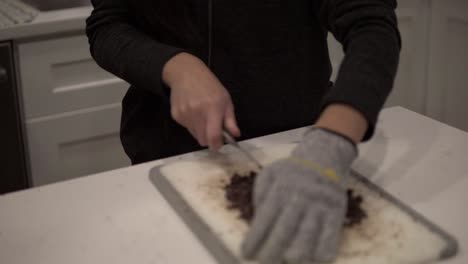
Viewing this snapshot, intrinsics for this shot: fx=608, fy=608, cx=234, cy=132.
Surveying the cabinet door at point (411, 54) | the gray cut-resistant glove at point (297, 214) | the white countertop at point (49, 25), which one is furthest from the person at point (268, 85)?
the cabinet door at point (411, 54)

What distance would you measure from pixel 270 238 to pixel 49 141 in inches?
42.9

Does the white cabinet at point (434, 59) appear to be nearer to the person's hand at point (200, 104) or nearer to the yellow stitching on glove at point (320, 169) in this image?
the person's hand at point (200, 104)

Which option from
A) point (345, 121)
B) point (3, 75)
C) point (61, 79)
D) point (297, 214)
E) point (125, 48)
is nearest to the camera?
point (297, 214)

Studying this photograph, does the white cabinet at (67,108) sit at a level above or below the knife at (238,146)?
below

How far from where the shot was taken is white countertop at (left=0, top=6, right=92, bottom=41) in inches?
53.7

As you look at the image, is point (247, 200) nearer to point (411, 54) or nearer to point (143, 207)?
point (143, 207)

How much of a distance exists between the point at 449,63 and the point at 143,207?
1.41 metres

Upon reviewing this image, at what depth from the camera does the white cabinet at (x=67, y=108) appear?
145 cm

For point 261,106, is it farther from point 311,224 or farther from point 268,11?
point 311,224

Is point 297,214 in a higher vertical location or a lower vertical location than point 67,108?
higher

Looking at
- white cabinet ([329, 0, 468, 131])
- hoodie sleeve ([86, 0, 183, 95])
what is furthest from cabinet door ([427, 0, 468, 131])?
hoodie sleeve ([86, 0, 183, 95])

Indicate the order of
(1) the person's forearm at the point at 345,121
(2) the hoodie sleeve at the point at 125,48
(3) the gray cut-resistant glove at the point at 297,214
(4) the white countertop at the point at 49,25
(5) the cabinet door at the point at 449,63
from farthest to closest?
(5) the cabinet door at the point at 449,63, (4) the white countertop at the point at 49,25, (2) the hoodie sleeve at the point at 125,48, (1) the person's forearm at the point at 345,121, (3) the gray cut-resistant glove at the point at 297,214

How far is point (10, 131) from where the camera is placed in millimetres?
1451

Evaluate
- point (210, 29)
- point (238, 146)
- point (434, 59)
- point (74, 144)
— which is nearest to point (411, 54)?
point (434, 59)
